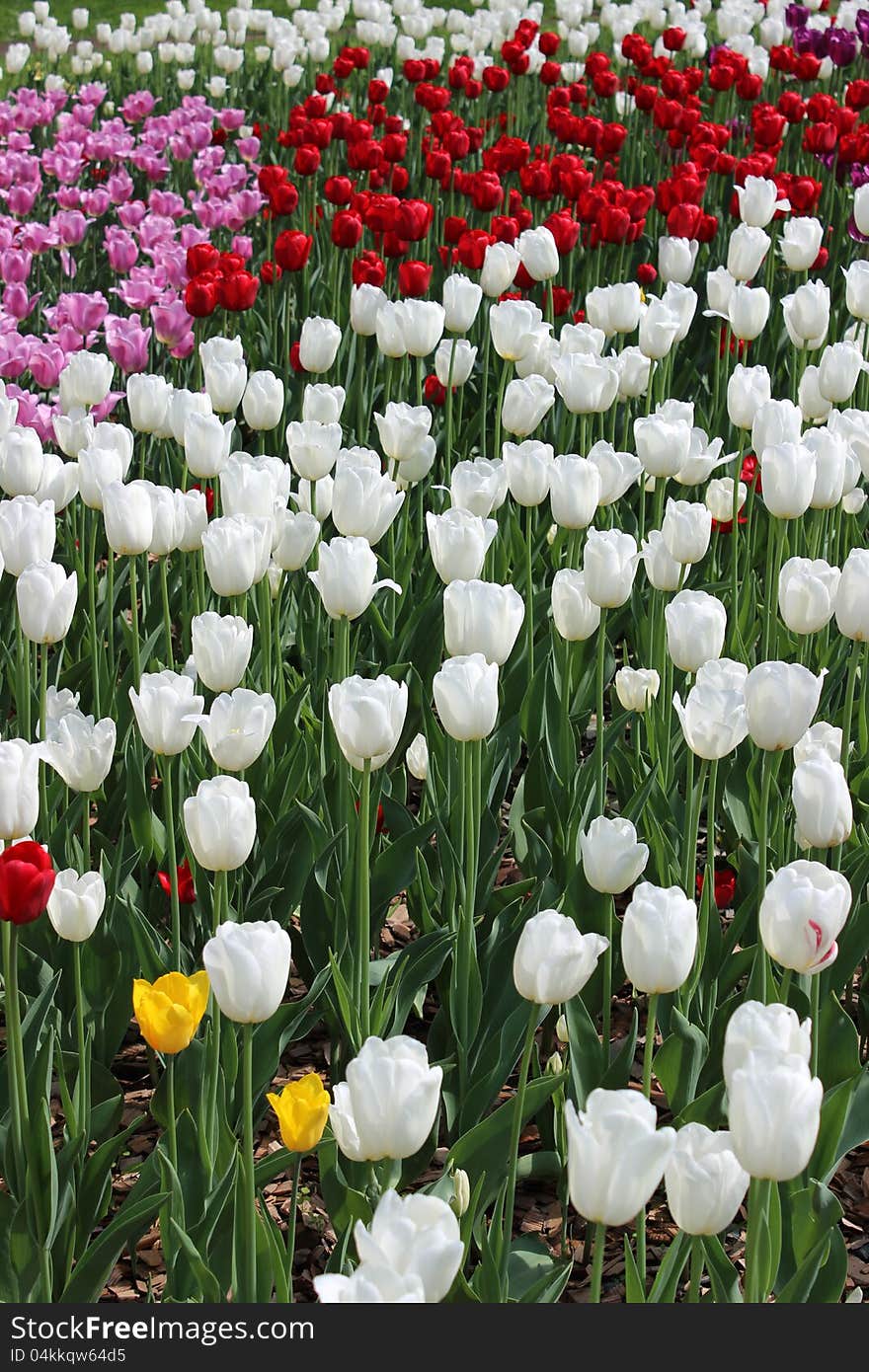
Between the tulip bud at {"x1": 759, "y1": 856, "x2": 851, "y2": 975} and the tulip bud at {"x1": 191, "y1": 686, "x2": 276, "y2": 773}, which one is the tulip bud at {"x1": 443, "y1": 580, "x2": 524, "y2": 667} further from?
the tulip bud at {"x1": 759, "y1": 856, "x2": 851, "y2": 975}

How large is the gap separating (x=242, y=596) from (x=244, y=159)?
21.1 ft

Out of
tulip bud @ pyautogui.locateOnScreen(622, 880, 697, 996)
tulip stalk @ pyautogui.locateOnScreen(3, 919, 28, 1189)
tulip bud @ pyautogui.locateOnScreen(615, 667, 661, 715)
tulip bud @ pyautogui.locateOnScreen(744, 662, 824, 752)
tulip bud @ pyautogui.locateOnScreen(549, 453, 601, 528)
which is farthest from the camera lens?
tulip bud @ pyautogui.locateOnScreen(615, 667, 661, 715)

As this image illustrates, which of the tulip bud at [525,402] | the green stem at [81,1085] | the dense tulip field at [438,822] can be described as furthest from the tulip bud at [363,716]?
the tulip bud at [525,402]

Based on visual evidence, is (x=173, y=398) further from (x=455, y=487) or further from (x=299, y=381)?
(x=299, y=381)

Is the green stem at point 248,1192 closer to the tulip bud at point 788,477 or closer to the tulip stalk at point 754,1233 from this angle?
the tulip stalk at point 754,1233

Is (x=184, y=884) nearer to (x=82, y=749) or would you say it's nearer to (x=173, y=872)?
(x=173, y=872)

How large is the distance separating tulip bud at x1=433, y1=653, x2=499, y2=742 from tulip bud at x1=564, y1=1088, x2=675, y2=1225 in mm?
856

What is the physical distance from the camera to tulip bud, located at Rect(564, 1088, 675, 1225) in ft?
4.72

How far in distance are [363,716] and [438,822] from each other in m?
0.65

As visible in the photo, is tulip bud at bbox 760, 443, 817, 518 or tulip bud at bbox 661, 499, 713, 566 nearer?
tulip bud at bbox 760, 443, 817, 518

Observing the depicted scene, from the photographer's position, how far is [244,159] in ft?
29.4

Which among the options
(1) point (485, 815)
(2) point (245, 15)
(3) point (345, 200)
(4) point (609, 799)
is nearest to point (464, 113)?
(2) point (245, 15)

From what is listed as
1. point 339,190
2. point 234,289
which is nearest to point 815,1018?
point 234,289

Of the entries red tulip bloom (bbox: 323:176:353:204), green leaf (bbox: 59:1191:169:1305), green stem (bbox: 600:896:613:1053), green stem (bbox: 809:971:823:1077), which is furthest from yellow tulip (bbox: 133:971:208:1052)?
red tulip bloom (bbox: 323:176:353:204)
